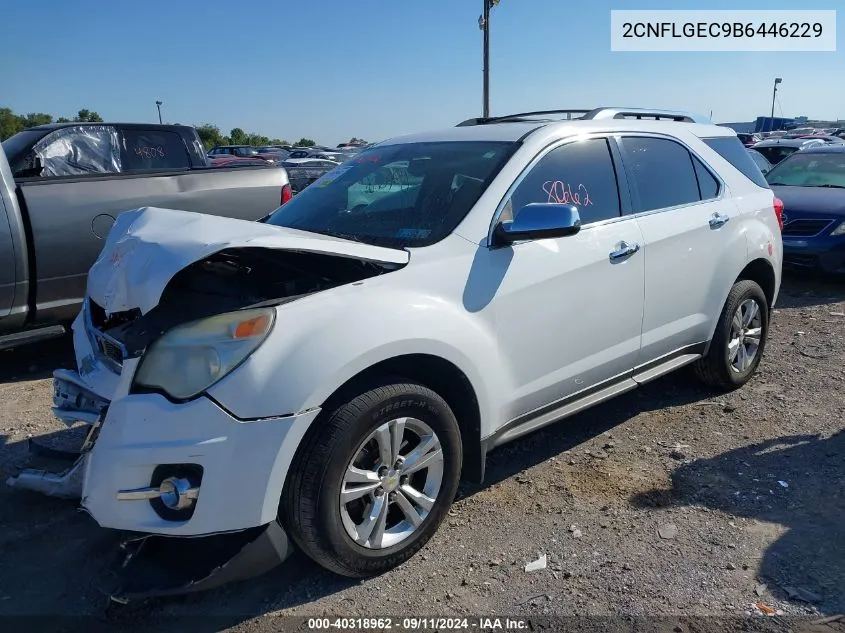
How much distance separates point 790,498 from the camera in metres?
3.48

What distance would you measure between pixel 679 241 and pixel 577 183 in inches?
32.7

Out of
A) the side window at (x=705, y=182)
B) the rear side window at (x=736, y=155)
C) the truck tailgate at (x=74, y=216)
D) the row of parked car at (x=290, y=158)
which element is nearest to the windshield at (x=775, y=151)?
the row of parked car at (x=290, y=158)

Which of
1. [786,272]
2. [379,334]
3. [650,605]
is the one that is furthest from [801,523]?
[786,272]

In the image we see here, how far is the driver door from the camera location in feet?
10.5

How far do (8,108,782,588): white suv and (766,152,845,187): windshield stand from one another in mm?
5984

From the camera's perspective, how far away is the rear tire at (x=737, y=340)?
4562 millimetres

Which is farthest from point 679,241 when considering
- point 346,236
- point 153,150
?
point 153,150

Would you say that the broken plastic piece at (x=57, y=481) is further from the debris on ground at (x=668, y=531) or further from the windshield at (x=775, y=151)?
the windshield at (x=775, y=151)

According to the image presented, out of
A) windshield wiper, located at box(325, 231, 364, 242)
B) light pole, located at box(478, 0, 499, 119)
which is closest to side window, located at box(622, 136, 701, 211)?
windshield wiper, located at box(325, 231, 364, 242)

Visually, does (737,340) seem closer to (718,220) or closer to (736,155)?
(718,220)

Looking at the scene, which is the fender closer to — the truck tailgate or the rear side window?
the rear side window

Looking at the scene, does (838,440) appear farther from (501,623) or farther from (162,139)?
(162,139)

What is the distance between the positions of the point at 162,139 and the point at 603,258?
564 cm

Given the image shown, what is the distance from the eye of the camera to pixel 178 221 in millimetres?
2955
